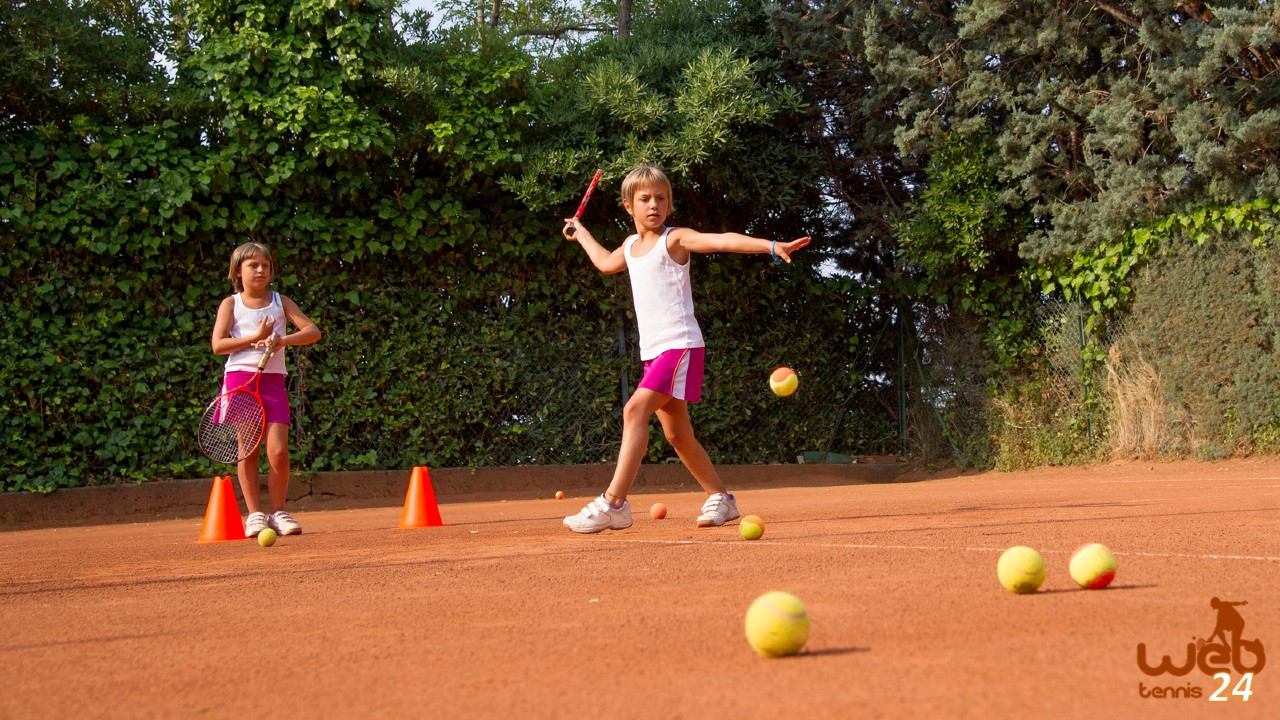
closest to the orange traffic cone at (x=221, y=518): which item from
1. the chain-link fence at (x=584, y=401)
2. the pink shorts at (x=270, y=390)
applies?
the pink shorts at (x=270, y=390)

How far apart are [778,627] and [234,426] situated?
197 inches

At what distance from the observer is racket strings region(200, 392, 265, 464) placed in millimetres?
6668

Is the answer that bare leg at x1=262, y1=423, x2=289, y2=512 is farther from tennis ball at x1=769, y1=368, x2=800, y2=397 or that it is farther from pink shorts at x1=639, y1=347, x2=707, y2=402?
tennis ball at x1=769, y1=368, x2=800, y2=397

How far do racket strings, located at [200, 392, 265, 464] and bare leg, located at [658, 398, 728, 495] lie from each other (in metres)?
2.43

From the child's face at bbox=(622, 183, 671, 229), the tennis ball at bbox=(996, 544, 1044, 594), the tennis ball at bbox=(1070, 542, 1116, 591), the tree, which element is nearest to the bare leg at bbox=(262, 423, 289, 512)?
the child's face at bbox=(622, 183, 671, 229)

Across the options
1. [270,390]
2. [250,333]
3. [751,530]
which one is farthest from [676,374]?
[250,333]

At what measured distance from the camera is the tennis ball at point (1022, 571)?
11.2 ft

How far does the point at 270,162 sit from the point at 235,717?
29.1 feet

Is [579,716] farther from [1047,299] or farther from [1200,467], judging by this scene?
[1047,299]

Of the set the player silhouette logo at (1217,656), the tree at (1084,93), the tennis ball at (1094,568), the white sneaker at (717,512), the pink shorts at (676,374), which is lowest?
the white sneaker at (717,512)

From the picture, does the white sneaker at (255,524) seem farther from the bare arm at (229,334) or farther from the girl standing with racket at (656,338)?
the girl standing with racket at (656,338)

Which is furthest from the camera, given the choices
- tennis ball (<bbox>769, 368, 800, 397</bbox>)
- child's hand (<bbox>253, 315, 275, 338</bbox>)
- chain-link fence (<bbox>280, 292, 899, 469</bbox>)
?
chain-link fence (<bbox>280, 292, 899, 469</bbox>)

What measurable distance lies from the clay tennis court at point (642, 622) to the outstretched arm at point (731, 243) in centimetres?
137

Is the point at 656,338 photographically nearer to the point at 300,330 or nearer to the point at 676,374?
the point at 676,374
